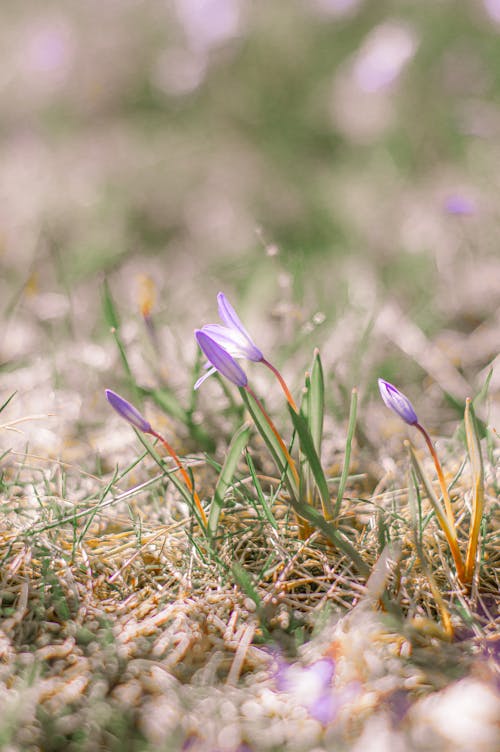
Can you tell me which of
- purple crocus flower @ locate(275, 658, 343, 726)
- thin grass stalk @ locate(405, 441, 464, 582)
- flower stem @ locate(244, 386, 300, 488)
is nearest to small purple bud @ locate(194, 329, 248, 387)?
flower stem @ locate(244, 386, 300, 488)

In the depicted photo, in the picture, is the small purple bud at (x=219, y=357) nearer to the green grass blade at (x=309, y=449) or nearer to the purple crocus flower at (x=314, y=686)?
the green grass blade at (x=309, y=449)

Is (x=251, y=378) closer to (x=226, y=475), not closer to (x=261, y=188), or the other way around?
(x=226, y=475)

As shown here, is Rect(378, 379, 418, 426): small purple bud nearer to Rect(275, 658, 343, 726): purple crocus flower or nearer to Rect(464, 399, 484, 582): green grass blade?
Rect(464, 399, 484, 582): green grass blade

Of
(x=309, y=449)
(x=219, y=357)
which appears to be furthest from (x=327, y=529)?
(x=219, y=357)

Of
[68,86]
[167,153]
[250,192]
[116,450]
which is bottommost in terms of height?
[116,450]

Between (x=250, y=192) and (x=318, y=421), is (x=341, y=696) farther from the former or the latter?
(x=250, y=192)

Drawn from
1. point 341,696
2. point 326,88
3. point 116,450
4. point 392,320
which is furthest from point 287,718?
point 326,88
